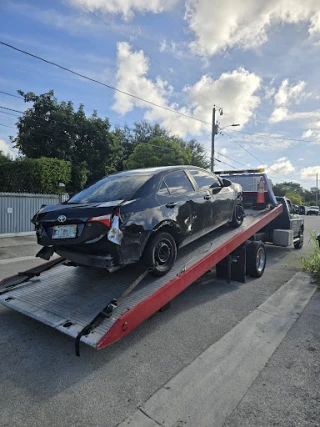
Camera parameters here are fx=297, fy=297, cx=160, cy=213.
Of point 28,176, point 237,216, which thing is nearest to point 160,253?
point 237,216

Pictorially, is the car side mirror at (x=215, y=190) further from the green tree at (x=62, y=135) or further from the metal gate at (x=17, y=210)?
the green tree at (x=62, y=135)

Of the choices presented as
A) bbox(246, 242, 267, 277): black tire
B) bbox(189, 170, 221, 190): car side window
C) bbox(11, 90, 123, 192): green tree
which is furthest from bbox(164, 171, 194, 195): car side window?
bbox(11, 90, 123, 192): green tree

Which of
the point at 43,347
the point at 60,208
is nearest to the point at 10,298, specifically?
the point at 43,347

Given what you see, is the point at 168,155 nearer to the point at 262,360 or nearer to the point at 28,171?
the point at 28,171

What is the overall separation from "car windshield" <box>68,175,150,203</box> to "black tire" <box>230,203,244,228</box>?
261cm

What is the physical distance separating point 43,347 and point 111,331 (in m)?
1.04

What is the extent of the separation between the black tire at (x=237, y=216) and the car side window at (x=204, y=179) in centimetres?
82

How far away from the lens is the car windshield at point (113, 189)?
13.2 ft

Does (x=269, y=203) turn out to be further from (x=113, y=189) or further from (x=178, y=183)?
(x=113, y=189)

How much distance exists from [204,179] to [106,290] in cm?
273

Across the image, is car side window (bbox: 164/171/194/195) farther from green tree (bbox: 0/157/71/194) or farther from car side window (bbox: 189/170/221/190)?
green tree (bbox: 0/157/71/194)

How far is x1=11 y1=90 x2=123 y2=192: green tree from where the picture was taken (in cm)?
2208

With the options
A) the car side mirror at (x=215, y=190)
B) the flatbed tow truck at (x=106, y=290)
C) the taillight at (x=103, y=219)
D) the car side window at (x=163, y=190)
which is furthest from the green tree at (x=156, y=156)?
the taillight at (x=103, y=219)

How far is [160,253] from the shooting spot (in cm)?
410
